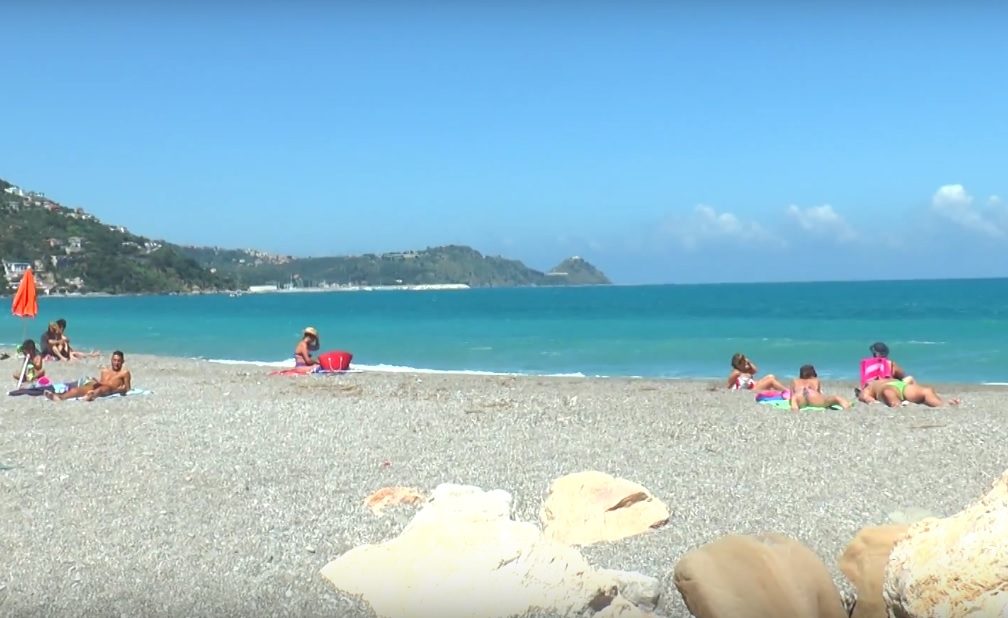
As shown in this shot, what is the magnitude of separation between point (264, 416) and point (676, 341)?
1184 inches

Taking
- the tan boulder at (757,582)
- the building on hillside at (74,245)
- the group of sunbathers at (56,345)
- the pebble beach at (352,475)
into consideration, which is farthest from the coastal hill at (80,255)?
the tan boulder at (757,582)

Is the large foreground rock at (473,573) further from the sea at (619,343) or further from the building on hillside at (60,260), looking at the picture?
the building on hillside at (60,260)

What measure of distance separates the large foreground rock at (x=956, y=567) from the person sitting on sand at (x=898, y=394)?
9060mm

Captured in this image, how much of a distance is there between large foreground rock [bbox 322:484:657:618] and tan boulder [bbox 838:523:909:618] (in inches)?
43.6

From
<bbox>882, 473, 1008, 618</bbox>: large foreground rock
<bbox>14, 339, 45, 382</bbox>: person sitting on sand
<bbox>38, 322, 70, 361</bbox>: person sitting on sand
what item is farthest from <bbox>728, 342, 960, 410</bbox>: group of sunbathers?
<bbox>38, 322, 70, 361</bbox>: person sitting on sand

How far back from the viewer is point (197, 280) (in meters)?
158

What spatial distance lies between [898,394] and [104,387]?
11192mm

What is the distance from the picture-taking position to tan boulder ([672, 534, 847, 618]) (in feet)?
15.4

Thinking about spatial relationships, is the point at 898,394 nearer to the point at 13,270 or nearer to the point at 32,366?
the point at 32,366

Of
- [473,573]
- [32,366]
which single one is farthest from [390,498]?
[32,366]

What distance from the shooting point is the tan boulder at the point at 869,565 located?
16.1ft

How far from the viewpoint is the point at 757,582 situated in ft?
15.6

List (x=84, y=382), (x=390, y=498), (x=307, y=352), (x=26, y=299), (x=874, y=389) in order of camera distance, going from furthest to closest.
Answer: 1. (x=307, y=352)
2. (x=26, y=299)
3. (x=84, y=382)
4. (x=874, y=389)
5. (x=390, y=498)

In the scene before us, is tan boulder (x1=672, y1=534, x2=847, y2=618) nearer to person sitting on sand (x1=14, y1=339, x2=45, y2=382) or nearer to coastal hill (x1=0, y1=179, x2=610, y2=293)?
person sitting on sand (x1=14, y1=339, x2=45, y2=382)
